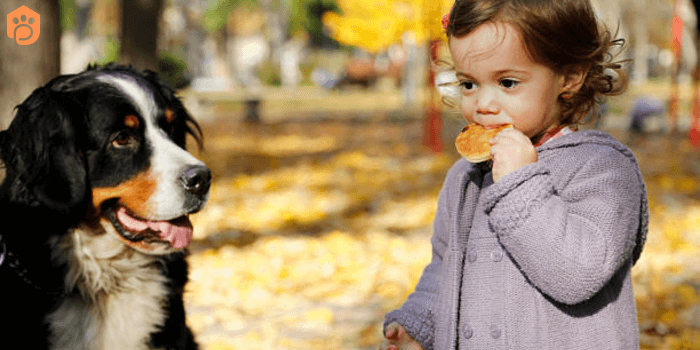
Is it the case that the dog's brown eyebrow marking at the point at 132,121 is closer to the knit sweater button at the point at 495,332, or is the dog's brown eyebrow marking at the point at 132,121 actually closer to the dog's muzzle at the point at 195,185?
the dog's muzzle at the point at 195,185

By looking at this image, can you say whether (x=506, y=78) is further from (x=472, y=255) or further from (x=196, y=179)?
(x=196, y=179)

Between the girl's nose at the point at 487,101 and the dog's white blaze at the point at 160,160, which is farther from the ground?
the girl's nose at the point at 487,101

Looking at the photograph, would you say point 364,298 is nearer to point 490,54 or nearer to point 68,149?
point 68,149

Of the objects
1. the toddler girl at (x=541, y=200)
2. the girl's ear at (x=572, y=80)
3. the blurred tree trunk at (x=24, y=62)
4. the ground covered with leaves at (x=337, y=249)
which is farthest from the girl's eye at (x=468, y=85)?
the blurred tree trunk at (x=24, y=62)

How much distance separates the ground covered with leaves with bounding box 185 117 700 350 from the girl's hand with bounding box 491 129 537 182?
96.0 inches

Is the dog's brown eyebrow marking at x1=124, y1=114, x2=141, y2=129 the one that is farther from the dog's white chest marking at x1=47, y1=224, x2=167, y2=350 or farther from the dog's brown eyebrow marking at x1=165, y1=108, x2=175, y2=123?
the dog's white chest marking at x1=47, y1=224, x2=167, y2=350

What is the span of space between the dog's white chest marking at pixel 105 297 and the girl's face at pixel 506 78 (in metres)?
1.69

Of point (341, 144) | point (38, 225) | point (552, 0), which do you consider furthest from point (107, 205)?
point (341, 144)

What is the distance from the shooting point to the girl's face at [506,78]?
1.79 m

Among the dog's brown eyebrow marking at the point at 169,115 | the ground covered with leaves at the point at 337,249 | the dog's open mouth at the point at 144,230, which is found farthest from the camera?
the ground covered with leaves at the point at 337,249

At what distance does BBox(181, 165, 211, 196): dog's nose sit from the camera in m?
2.79

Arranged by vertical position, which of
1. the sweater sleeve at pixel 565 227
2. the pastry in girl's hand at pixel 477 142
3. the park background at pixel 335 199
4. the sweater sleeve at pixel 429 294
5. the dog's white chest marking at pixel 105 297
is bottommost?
the park background at pixel 335 199

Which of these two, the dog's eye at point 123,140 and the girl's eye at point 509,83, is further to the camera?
the dog's eye at point 123,140

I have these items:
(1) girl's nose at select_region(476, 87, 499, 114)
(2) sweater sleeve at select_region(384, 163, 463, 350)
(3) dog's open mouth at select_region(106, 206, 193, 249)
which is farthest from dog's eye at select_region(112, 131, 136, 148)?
(1) girl's nose at select_region(476, 87, 499, 114)
